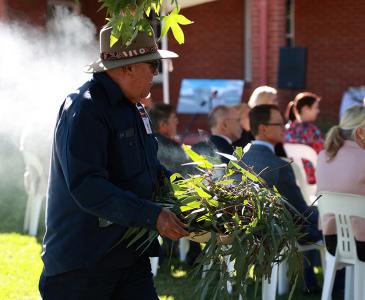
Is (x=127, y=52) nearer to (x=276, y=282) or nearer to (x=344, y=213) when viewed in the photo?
(x=344, y=213)

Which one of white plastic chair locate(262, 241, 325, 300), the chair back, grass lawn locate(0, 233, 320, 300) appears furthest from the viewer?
grass lawn locate(0, 233, 320, 300)

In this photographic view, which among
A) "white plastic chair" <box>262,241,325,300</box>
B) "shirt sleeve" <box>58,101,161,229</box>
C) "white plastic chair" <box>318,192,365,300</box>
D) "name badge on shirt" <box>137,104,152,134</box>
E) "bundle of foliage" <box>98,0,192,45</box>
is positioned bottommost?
"white plastic chair" <box>262,241,325,300</box>

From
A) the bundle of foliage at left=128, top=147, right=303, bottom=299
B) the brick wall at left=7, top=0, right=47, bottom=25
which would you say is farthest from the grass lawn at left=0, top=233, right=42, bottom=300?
the brick wall at left=7, top=0, right=47, bottom=25

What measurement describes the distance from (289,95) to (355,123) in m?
9.47

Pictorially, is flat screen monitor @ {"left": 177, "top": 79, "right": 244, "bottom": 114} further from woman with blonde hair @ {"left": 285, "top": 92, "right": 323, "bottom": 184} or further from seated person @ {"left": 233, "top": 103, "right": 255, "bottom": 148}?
seated person @ {"left": 233, "top": 103, "right": 255, "bottom": 148}

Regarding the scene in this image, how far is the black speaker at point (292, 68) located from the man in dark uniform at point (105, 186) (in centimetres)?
1075

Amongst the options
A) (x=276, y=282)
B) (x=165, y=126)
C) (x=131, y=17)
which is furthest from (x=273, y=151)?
(x=131, y=17)

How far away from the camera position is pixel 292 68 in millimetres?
14008

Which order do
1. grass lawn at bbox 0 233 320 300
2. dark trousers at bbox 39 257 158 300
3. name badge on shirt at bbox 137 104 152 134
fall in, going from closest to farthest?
dark trousers at bbox 39 257 158 300, name badge on shirt at bbox 137 104 152 134, grass lawn at bbox 0 233 320 300

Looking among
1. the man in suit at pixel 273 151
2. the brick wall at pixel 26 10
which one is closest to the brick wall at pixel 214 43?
the brick wall at pixel 26 10

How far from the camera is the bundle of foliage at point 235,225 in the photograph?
3.21 metres

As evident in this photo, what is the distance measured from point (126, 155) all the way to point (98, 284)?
568mm

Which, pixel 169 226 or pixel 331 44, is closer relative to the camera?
pixel 169 226

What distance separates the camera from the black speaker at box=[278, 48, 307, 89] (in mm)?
13977
